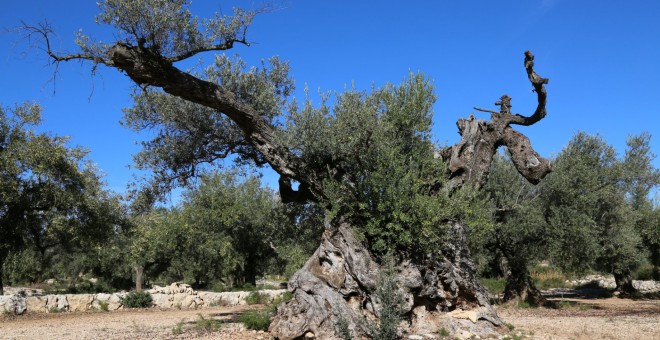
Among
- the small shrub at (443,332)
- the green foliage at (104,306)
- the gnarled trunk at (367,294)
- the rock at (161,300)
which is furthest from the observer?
the rock at (161,300)

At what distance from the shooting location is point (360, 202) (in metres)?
12.1

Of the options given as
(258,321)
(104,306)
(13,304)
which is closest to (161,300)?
(104,306)

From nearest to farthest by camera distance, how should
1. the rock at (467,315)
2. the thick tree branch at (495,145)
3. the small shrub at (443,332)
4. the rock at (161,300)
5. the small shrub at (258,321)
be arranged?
the small shrub at (443,332) < the rock at (467,315) < the small shrub at (258,321) < the thick tree branch at (495,145) < the rock at (161,300)

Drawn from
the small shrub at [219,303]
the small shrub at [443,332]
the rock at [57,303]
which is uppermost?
the rock at [57,303]

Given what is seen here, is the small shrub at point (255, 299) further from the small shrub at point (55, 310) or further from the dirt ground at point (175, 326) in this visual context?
the small shrub at point (55, 310)

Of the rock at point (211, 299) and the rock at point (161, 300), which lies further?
the rock at point (211, 299)

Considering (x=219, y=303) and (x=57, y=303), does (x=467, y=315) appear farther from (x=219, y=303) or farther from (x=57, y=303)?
(x=57, y=303)

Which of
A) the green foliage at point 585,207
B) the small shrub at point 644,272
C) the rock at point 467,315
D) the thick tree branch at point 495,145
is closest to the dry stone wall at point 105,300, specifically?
the green foliage at point 585,207

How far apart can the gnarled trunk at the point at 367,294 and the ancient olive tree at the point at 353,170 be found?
28 millimetres

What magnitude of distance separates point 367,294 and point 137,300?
562 inches

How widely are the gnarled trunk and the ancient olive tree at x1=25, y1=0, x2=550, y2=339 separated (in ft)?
0.09

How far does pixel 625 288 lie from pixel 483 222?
75.1 feet

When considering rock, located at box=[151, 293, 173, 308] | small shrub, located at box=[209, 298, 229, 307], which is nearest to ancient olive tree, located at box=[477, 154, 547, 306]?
small shrub, located at box=[209, 298, 229, 307]

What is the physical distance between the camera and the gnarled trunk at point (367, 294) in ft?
36.0
